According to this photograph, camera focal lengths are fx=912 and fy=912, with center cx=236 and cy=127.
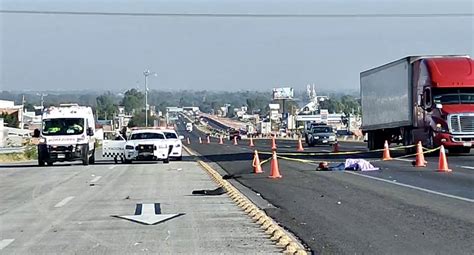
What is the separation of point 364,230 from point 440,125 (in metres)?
22.9

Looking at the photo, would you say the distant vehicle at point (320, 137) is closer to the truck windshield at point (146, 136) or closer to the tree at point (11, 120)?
the truck windshield at point (146, 136)

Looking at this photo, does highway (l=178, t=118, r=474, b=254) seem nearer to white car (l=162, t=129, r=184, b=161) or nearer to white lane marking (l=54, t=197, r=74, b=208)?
white lane marking (l=54, t=197, r=74, b=208)

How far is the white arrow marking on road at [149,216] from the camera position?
15.3m

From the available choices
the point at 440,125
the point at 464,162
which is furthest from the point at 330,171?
the point at 440,125

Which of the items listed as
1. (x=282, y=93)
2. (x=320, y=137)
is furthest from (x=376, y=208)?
(x=282, y=93)

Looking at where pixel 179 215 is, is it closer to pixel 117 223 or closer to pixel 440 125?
pixel 117 223

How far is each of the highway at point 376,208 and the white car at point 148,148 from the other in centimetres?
900

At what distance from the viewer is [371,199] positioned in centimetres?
1836

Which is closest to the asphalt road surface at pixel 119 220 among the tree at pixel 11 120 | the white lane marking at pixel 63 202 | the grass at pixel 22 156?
the white lane marking at pixel 63 202

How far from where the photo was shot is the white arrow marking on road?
50.2ft

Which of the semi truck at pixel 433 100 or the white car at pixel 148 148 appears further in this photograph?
the white car at pixel 148 148

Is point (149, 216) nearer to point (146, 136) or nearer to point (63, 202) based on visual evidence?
point (63, 202)

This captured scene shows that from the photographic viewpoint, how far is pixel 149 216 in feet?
52.3

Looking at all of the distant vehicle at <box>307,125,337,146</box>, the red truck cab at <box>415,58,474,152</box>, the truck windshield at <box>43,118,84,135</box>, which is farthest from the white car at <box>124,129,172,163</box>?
the distant vehicle at <box>307,125,337,146</box>
